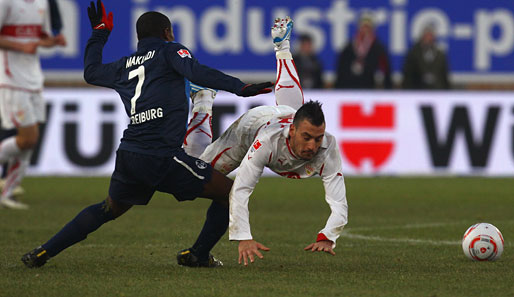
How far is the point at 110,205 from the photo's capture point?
22.6ft

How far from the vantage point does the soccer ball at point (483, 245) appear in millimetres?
7328

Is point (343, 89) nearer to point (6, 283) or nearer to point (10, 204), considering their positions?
point (10, 204)

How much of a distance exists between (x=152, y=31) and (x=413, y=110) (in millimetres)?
9974

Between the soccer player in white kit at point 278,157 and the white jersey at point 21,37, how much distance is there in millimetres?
4794

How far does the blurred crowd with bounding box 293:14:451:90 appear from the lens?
59.3 ft

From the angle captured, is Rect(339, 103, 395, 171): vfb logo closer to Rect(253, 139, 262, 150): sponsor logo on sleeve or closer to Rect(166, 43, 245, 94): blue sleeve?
Rect(253, 139, 262, 150): sponsor logo on sleeve

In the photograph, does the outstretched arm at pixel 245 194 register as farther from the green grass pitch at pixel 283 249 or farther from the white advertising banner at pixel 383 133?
the white advertising banner at pixel 383 133

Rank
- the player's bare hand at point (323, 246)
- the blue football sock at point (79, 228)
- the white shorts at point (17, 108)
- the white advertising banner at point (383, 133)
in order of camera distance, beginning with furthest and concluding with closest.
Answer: the white advertising banner at point (383, 133) → the white shorts at point (17, 108) → the blue football sock at point (79, 228) → the player's bare hand at point (323, 246)

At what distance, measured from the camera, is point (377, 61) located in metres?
18.1

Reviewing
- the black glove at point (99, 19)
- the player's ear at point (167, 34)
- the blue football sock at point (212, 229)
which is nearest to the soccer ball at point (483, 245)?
the blue football sock at point (212, 229)

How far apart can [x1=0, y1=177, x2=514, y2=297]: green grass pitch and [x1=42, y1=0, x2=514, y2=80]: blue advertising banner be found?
6221 mm

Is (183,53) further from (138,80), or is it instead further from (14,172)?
(14,172)

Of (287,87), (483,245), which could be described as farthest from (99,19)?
(483,245)

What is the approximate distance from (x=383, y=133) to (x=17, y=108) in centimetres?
655
